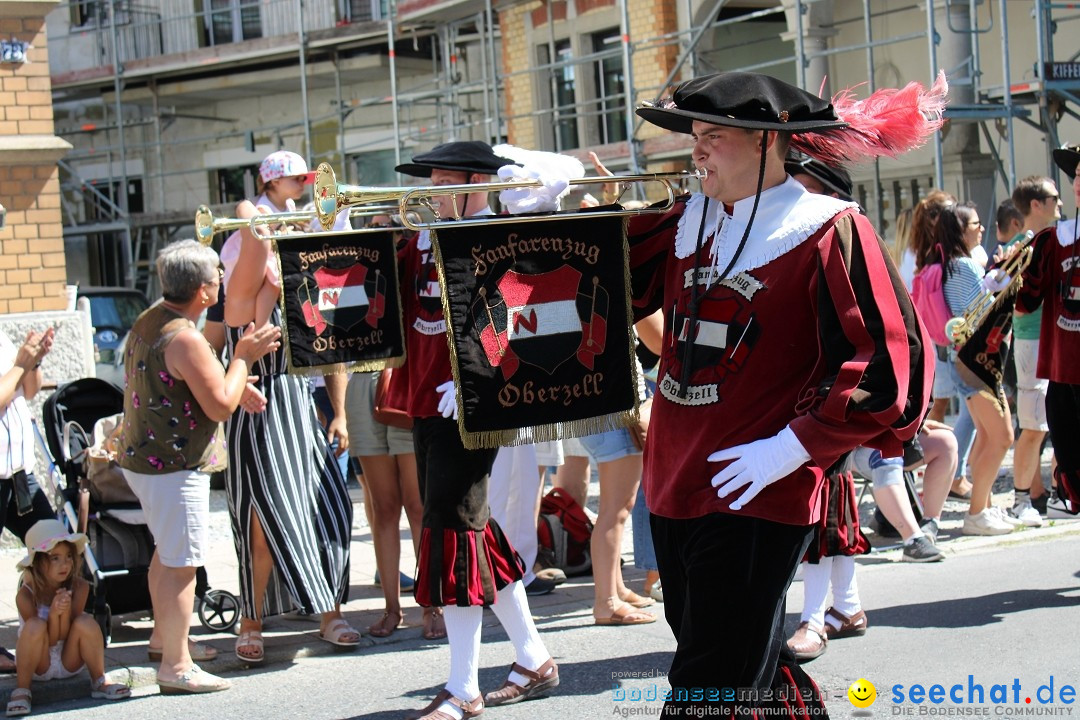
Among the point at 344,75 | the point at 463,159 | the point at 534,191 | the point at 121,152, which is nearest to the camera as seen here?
the point at 534,191

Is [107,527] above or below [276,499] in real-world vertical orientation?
below

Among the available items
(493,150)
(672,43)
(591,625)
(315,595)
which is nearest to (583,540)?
(591,625)

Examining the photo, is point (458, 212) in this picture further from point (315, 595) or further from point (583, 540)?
point (583, 540)

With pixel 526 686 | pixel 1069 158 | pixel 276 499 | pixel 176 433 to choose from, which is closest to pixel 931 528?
pixel 1069 158

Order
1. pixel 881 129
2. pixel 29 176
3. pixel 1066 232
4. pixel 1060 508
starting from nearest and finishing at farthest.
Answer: pixel 881 129, pixel 1066 232, pixel 1060 508, pixel 29 176

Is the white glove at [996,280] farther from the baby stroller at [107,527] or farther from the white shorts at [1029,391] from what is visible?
the baby stroller at [107,527]

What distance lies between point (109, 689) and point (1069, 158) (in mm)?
4962

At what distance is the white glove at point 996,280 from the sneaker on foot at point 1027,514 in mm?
1612

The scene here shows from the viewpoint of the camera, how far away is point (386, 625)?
6.36 metres

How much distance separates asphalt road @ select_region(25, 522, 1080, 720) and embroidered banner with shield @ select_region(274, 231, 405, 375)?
1328 mm

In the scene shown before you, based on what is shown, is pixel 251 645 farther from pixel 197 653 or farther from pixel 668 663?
pixel 668 663

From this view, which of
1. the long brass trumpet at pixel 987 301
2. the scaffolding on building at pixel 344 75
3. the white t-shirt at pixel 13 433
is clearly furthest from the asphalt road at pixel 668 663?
the scaffolding on building at pixel 344 75

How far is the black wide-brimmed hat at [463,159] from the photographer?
5.26m

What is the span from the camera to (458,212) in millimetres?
5219
